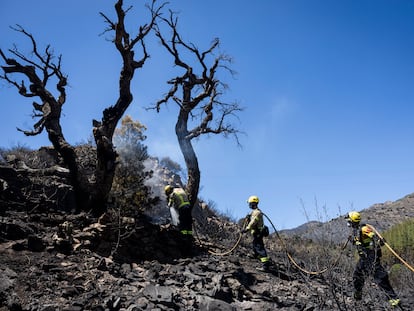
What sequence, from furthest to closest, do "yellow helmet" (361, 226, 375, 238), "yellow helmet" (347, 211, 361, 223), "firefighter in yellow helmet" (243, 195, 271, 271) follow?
"firefighter in yellow helmet" (243, 195, 271, 271)
"yellow helmet" (347, 211, 361, 223)
"yellow helmet" (361, 226, 375, 238)

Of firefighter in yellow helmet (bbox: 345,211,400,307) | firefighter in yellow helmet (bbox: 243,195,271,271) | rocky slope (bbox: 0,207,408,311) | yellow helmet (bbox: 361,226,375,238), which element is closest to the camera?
rocky slope (bbox: 0,207,408,311)

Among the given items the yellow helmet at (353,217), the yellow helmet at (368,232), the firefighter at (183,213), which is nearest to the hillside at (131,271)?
the firefighter at (183,213)

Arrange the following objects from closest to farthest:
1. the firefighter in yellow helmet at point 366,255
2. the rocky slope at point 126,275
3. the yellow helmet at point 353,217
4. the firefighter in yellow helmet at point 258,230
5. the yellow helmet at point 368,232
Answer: the rocky slope at point 126,275 < the firefighter in yellow helmet at point 366,255 < the yellow helmet at point 368,232 < the yellow helmet at point 353,217 < the firefighter in yellow helmet at point 258,230

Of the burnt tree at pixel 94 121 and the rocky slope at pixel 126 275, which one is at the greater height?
the burnt tree at pixel 94 121

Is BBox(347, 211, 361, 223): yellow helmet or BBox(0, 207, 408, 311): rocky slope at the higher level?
BBox(347, 211, 361, 223): yellow helmet

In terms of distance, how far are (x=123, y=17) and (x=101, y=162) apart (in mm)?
4357

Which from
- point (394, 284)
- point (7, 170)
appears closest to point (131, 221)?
point (7, 170)

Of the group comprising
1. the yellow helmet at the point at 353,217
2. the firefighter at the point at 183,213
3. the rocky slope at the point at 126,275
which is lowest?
the rocky slope at the point at 126,275

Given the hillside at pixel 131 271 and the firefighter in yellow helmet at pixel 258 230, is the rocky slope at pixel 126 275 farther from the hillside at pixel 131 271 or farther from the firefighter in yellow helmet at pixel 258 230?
the firefighter in yellow helmet at pixel 258 230

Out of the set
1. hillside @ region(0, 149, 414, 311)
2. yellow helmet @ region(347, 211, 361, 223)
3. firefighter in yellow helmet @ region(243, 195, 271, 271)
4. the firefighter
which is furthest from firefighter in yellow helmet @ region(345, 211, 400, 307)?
the firefighter

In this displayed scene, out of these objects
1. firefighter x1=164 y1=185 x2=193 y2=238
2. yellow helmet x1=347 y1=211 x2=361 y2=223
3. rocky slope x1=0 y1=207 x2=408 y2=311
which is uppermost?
firefighter x1=164 y1=185 x2=193 y2=238

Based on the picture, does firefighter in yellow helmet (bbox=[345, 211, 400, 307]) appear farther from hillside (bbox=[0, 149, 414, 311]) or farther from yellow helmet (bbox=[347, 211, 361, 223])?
hillside (bbox=[0, 149, 414, 311])

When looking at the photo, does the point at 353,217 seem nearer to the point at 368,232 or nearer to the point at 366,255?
the point at 368,232

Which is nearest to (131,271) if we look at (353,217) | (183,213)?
(183,213)
